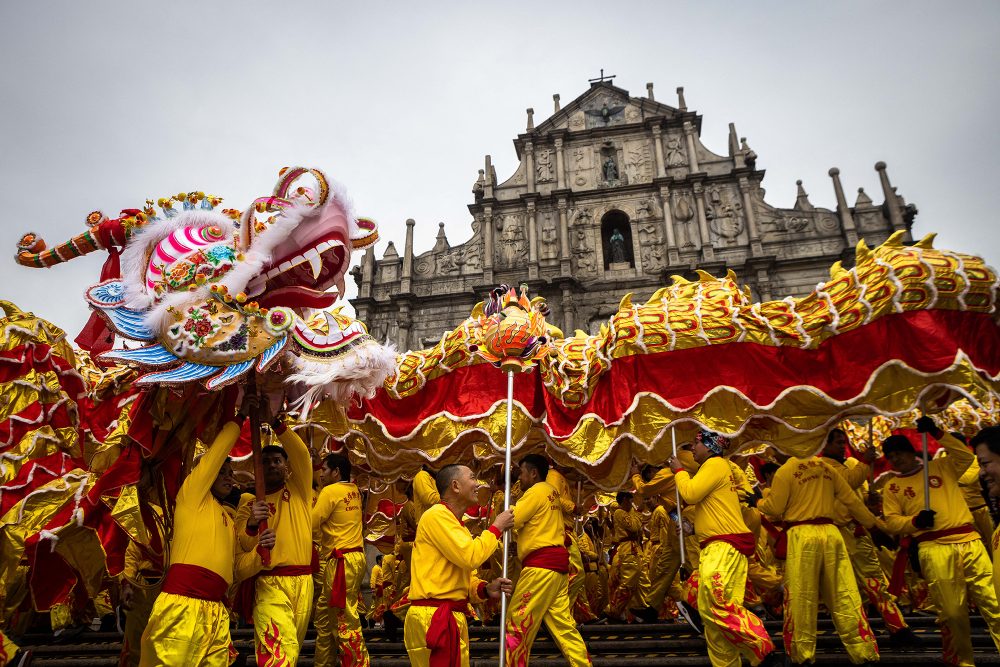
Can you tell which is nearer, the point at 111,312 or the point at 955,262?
the point at 111,312

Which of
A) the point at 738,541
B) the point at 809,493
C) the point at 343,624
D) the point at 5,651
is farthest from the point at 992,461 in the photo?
the point at 5,651

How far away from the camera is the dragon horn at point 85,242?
11.4 ft

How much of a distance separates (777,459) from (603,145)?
14.6 metres

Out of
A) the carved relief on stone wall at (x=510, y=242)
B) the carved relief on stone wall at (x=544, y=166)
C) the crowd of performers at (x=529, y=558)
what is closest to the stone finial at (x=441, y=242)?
the carved relief on stone wall at (x=510, y=242)

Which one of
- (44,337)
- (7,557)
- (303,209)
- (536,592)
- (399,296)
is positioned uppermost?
(399,296)

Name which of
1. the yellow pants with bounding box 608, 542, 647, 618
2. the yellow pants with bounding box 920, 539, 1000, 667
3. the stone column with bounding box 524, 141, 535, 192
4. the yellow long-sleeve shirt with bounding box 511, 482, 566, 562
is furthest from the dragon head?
the stone column with bounding box 524, 141, 535, 192

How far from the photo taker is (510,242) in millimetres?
18781

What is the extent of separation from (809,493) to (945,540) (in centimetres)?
100

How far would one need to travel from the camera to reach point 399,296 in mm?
17984

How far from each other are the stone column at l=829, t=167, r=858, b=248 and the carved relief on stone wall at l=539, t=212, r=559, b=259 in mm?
8195

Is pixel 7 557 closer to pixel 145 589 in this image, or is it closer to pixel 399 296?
pixel 145 589

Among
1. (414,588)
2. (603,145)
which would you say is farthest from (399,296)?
(414,588)

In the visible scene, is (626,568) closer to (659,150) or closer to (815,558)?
(815,558)

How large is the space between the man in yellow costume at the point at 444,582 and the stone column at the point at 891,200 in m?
17.3
